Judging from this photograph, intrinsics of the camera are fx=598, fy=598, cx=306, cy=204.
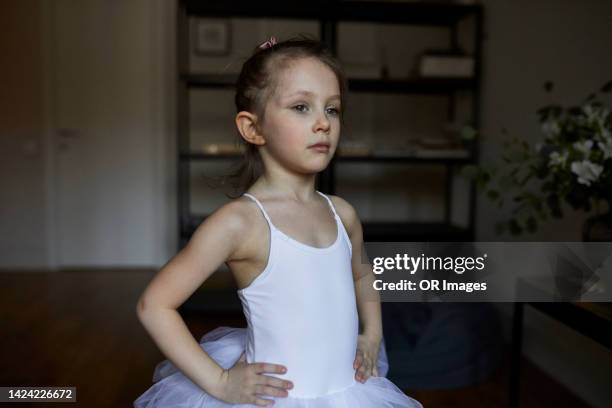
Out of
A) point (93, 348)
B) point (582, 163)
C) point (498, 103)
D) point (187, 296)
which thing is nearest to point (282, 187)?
point (187, 296)

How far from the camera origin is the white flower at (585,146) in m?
1.19

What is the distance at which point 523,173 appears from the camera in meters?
2.10

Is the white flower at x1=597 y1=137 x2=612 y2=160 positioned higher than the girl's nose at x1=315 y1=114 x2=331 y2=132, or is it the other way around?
the girl's nose at x1=315 y1=114 x2=331 y2=132

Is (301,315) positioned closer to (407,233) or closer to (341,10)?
(407,233)

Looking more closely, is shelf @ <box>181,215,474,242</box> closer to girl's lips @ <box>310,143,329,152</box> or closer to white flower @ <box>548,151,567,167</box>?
white flower @ <box>548,151,567,167</box>

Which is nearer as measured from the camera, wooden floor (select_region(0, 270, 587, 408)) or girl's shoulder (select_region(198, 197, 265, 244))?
girl's shoulder (select_region(198, 197, 265, 244))

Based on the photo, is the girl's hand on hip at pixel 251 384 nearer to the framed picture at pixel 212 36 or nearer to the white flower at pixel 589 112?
the white flower at pixel 589 112

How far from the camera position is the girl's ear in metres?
0.81

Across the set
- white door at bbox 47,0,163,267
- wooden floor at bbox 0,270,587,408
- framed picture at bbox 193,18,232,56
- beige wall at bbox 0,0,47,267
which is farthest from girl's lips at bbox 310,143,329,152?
beige wall at bbox 0,0,47,267

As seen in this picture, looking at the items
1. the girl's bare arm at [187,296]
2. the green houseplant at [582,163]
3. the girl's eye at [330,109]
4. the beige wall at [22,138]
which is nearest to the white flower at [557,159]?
the green houseplant at [582,163]

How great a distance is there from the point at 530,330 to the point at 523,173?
1.82ft

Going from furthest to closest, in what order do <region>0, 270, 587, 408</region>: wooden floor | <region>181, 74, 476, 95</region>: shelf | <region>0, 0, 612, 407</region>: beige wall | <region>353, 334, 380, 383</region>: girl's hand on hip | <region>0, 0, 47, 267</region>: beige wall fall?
<region>0, 0, 47, 267</region>: beige wall → <region>181, 74, 476, 95</region>: shelf → <region>0, 270, 587, 408</region>: wooden floor → <region>0, 0, 612, 407</region>: beige wall → <region>353, 334, 380, 383</region>: girl's hand on hip

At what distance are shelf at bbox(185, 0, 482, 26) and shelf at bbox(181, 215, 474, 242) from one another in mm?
1029

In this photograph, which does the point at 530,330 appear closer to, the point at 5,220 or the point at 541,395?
the point at 541,395
